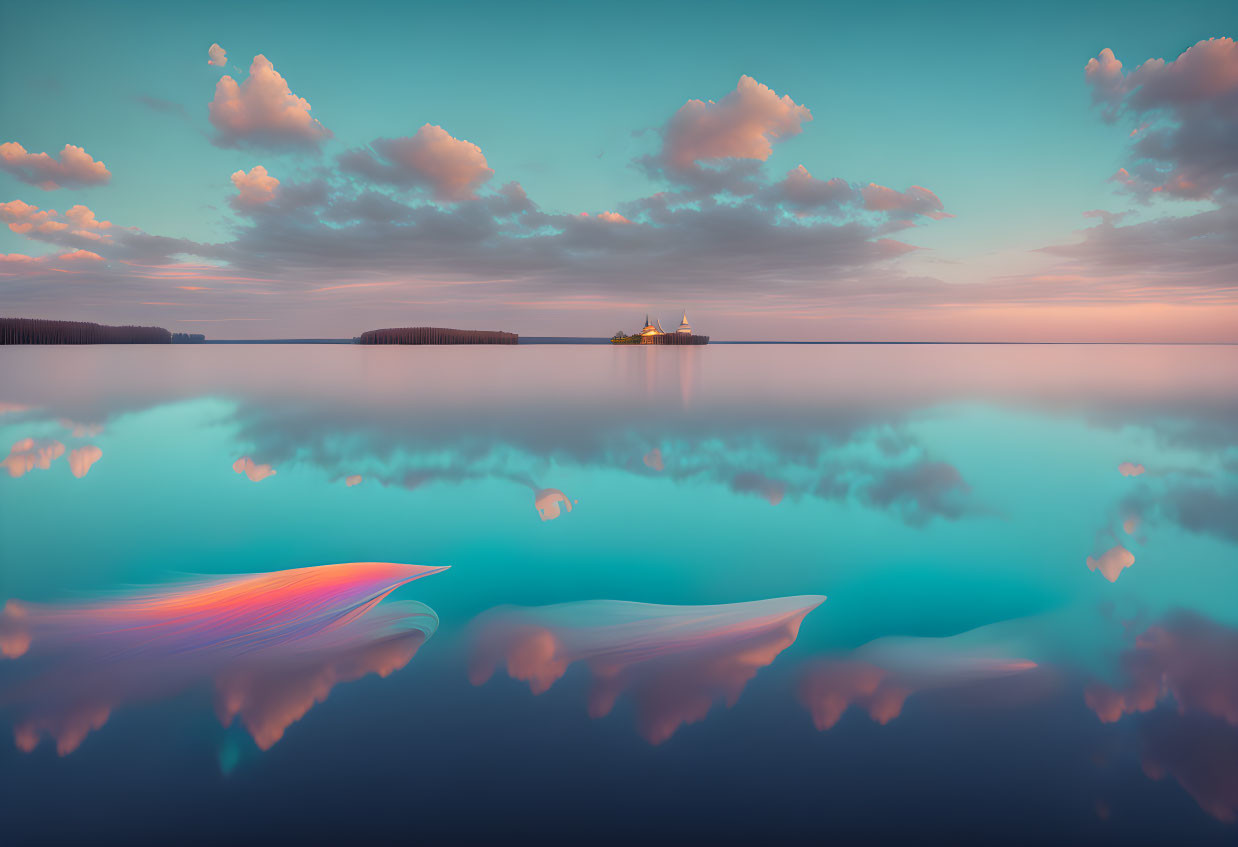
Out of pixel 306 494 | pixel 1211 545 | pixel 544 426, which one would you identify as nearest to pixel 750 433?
pixel 544 426

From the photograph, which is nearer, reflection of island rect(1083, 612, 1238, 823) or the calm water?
the calm water

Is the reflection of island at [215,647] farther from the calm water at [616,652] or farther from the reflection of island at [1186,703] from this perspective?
the reflection of island at [1186,703]

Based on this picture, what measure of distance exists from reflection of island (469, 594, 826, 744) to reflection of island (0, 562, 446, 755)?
86 centimetres

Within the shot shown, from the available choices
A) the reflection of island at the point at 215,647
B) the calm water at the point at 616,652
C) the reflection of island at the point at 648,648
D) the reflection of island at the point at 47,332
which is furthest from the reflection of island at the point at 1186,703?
the reflection of island at the point at 47,332

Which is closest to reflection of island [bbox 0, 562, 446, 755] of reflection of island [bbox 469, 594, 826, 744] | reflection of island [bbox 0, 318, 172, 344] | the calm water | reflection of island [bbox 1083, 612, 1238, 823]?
the calm water

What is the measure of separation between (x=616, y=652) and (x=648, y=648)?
10.9 inches

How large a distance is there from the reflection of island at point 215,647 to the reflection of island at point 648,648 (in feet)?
2.81

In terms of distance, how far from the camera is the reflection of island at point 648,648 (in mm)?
3842

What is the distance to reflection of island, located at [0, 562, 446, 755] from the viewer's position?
364 centimetres

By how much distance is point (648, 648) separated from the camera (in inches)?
176

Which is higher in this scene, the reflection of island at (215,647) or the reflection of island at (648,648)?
the reflection of island at (215,647)

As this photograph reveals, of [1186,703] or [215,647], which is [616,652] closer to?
[215,647]

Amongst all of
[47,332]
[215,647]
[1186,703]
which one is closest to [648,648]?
[215,647]

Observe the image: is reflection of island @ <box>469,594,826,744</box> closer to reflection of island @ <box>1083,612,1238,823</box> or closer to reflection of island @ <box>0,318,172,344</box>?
reflection of island @ <box>1083,612,1238,823</box>
